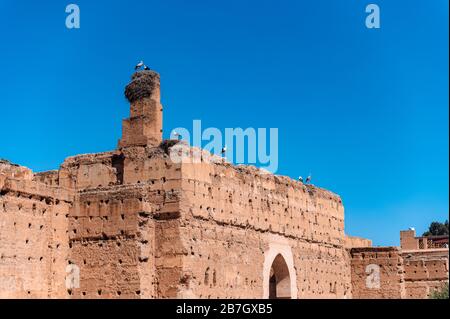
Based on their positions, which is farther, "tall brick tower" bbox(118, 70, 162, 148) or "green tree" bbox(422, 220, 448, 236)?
"green tree" bbox(422, 220, 448, 236)

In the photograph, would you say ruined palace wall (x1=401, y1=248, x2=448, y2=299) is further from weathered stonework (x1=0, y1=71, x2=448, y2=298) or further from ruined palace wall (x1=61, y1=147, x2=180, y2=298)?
ruined palace wall (x1=61, y1=147, x2=180, y2=298)

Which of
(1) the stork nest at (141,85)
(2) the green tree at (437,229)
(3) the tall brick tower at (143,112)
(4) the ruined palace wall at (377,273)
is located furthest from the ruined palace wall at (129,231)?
(2) the green tree at (437,229)

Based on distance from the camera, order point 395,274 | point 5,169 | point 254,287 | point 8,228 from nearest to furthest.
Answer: point 8,228 → point 5,169 → point 254,287 → point 395,274

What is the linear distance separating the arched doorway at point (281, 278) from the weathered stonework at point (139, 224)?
4.43ft

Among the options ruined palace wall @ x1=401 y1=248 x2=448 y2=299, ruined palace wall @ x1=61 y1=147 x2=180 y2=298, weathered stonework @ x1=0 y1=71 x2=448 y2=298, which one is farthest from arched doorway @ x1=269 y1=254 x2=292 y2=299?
ruined palace wall @ x1=401 y1=248 x2=448 y2=299

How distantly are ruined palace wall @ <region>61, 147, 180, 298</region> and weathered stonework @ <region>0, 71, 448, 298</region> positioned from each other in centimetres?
4

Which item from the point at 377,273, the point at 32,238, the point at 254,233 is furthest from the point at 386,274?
the point at 32,238

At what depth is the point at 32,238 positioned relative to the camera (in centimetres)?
2623

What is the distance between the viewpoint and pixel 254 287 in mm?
31500

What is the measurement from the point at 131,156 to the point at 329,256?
14570mm

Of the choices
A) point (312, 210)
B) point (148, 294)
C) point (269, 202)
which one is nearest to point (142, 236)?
point (148, 294)

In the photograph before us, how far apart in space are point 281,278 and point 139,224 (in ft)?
35.0

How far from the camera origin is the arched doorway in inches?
1379

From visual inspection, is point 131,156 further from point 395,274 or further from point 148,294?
point 395,274
